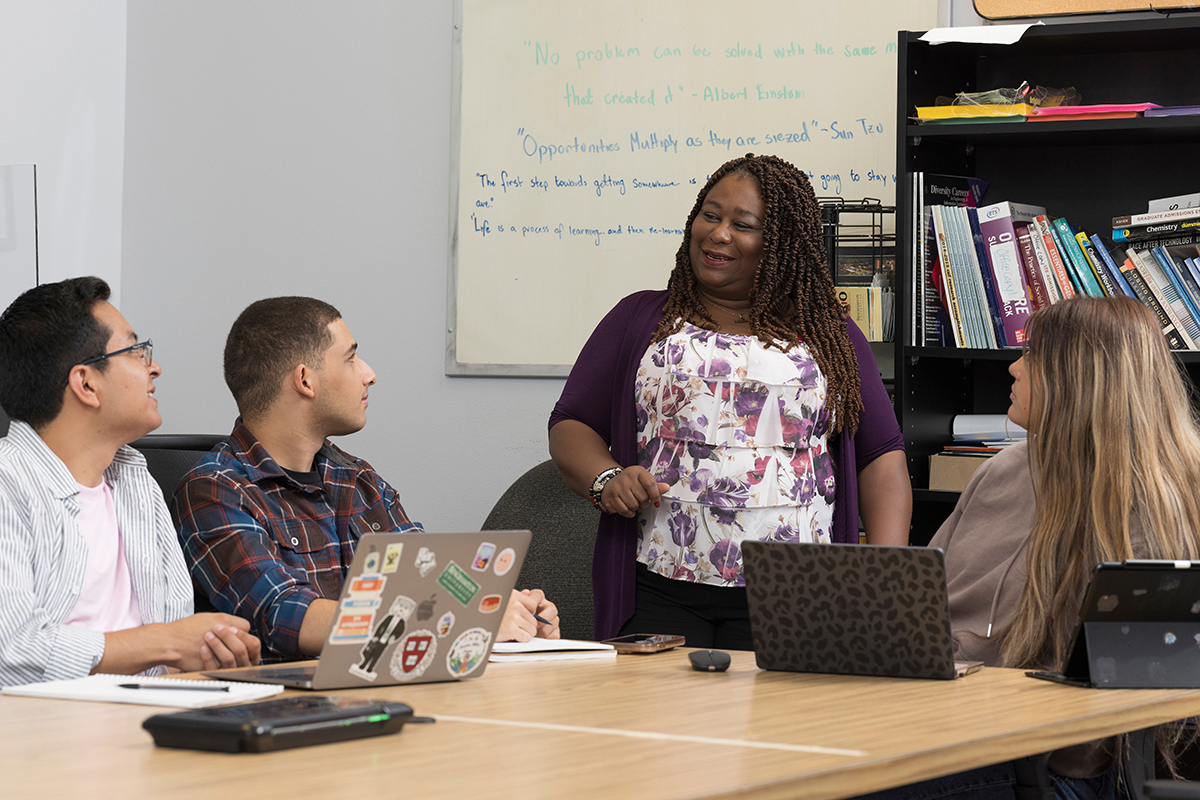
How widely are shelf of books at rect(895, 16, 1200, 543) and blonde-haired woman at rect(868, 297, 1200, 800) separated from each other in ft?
2.63

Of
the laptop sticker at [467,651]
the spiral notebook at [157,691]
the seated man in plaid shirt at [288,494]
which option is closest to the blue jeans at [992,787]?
the laptop sticker at [467,651]

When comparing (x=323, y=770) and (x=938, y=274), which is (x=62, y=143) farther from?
(x=323, y=770)

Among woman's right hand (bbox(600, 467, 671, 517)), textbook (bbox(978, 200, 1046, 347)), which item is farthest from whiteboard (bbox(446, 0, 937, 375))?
woman's right hand (bbox(600, 467, 671, 517))

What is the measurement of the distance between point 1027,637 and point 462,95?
2153 mm

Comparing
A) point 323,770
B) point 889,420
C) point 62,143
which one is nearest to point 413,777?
point 323,770

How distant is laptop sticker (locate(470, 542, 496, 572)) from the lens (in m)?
1.43

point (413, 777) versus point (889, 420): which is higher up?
point (889, 420)

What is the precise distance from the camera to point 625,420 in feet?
7.69

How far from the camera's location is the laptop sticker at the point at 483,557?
1.43 meters

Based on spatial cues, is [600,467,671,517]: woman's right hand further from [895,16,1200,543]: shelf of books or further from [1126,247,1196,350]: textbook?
[1126,247,1196,350]: textbook

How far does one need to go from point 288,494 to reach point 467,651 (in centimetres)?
64

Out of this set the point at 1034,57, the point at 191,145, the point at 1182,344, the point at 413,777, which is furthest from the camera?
the point at 191,145

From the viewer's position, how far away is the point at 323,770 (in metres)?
0.98

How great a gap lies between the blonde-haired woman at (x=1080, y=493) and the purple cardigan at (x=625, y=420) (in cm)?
47
